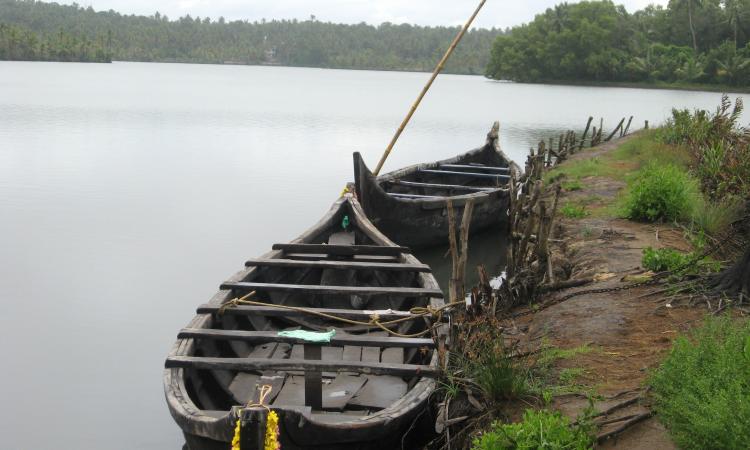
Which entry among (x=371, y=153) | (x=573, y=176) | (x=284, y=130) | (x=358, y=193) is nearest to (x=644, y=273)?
(x=358, y=193)

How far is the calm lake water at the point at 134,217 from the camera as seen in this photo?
8.25 m

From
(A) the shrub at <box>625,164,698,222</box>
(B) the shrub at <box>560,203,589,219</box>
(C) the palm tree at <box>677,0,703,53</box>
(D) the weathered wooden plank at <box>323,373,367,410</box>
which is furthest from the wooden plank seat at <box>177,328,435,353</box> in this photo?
(C) the palm tree at <box>677,0,703,53</box>

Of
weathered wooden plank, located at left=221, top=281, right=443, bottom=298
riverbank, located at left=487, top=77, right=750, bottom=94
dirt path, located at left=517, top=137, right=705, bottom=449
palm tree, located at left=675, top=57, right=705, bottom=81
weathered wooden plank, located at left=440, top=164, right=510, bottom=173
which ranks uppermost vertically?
palm tree, located at left=675, top=57, right=705, bottom=81

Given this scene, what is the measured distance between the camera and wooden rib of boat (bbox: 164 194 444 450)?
4867mm

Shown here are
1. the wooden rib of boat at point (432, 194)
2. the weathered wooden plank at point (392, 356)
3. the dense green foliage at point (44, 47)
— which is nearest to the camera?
the weathered wooden plank at point (392, 356)

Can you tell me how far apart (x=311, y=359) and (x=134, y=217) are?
12301mm

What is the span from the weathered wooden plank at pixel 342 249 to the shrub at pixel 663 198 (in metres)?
4.63

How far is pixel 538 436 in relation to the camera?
4.59m

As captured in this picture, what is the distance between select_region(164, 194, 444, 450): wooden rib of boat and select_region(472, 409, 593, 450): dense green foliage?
68cm

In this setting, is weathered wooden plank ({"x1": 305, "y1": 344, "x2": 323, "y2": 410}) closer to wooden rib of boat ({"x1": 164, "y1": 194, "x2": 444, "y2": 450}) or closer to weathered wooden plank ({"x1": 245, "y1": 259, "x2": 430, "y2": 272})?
wooden rib of boat ({"x1": 164, "y1": 194, "x2": 444, "y2": 450})

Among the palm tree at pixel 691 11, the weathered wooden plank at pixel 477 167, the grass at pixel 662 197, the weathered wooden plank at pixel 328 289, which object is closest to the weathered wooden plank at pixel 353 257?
the weathered wooden plank at pixel 328 289

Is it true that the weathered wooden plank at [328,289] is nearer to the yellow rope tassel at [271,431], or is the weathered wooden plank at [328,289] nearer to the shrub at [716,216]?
the yellow rope tassel at [271,431]

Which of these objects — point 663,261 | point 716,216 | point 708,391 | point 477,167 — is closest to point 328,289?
point 708,391

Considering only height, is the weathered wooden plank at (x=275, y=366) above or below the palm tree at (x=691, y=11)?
below
